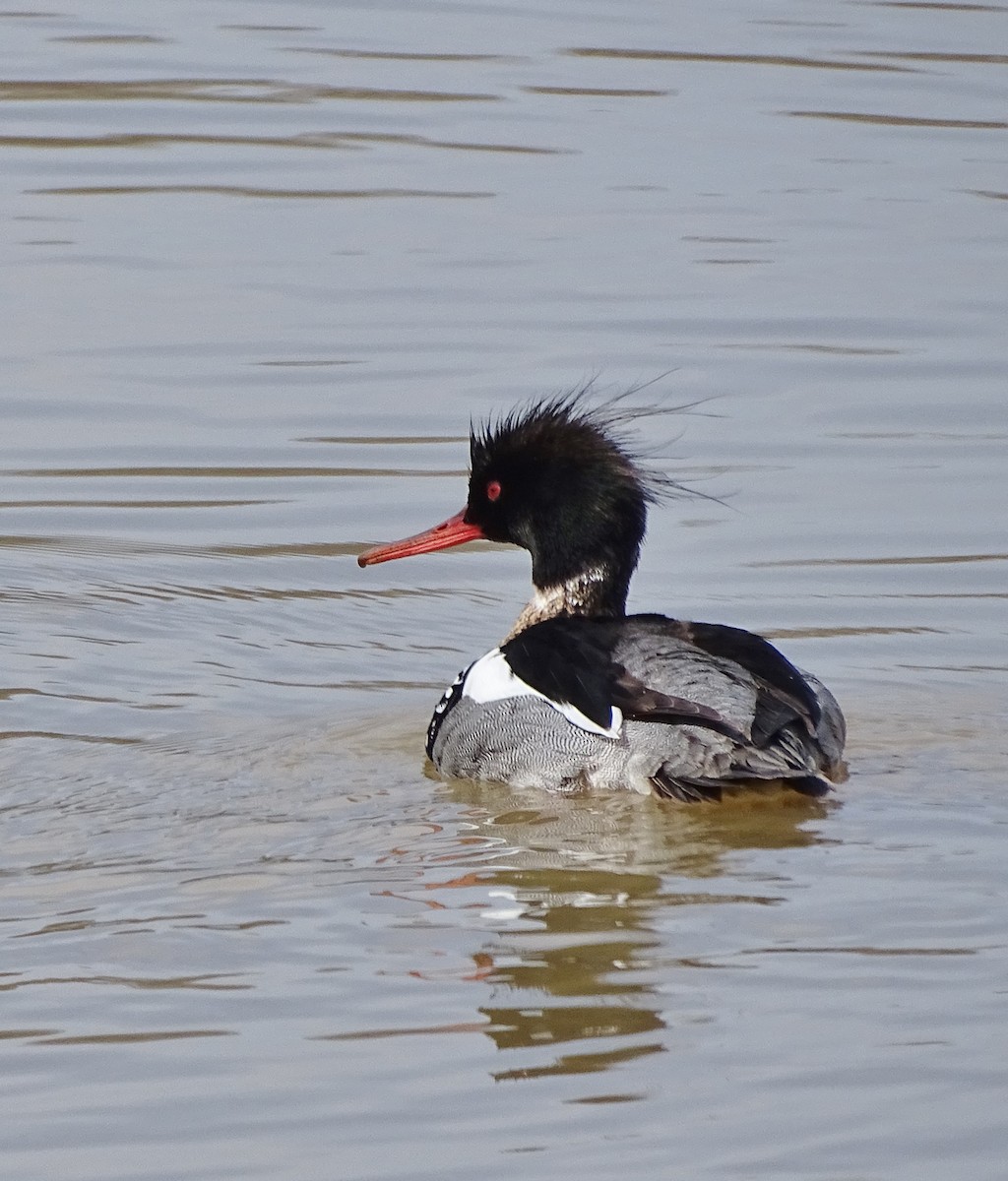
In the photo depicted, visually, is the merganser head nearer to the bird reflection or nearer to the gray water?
the gray water

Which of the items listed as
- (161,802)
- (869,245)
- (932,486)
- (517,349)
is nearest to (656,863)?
(161,802)

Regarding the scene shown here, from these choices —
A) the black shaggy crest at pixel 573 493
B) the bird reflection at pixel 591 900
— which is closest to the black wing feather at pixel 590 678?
the bird reflection at pixel 591 900

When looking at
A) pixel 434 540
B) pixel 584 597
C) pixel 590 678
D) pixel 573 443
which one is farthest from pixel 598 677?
pixel 434 540

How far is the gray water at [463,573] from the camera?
4.73m

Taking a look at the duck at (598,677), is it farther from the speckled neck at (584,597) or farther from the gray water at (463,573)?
the gray water at (463,573)

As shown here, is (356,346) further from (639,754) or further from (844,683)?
(639,754)

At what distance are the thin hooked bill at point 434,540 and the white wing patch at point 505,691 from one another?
0.72 metres

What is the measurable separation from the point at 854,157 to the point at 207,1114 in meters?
12.2

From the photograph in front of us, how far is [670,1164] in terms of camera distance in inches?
172

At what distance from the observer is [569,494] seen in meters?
7.68

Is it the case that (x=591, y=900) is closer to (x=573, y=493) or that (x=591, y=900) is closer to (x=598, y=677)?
(x=598, y=677)

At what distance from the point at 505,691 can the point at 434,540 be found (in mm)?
1139

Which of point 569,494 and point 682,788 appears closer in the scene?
point 682,788

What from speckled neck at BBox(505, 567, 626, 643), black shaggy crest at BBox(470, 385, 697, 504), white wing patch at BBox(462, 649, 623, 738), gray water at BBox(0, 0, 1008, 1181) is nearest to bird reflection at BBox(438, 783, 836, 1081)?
gray water at BBox(0, 0, 1008, 1181)
